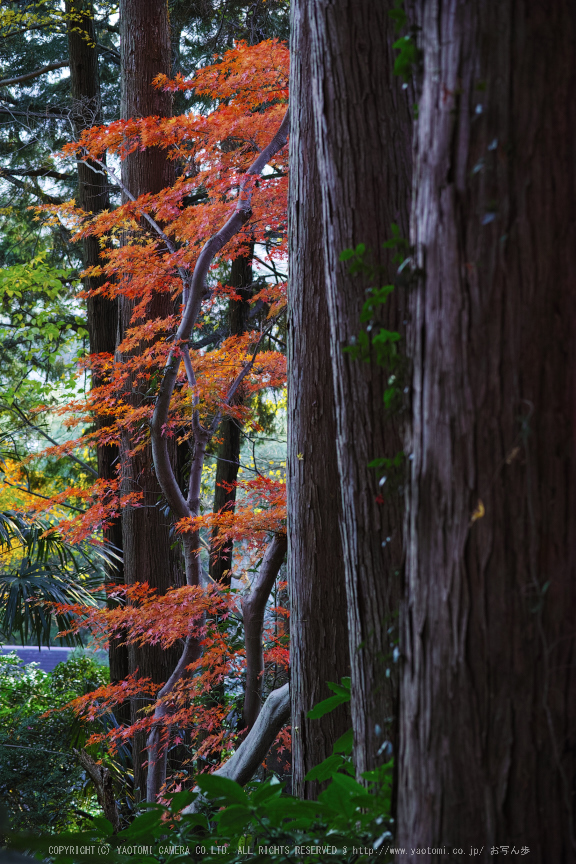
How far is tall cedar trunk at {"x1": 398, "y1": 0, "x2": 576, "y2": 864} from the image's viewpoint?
0.91 m

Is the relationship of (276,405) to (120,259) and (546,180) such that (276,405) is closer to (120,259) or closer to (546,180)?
(120,259)

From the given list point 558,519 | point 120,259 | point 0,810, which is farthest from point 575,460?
point 120,259

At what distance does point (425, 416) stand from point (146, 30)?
587 centimetres

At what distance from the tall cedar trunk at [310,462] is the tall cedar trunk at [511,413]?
4.76ft

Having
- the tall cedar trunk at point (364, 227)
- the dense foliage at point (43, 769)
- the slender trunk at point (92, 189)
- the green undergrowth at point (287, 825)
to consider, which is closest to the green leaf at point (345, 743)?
the tall cedar trunk at point (364, 227)

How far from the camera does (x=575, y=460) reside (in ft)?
3.02

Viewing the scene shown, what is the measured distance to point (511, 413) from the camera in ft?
3.00

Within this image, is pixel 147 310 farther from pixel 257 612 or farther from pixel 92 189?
pixel 257 612

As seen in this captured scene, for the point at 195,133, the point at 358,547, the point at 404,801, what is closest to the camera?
the point at 404,801

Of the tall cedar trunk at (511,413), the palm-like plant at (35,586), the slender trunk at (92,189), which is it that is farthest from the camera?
the slender trunk at (92,189)

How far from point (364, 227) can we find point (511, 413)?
28.0 inches

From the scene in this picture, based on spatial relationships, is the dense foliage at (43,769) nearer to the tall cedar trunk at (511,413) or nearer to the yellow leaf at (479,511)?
the tall cedar trunk at (511,413)

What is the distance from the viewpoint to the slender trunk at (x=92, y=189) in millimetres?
6562

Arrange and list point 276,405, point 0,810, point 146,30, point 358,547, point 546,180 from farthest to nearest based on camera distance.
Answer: point 276,405
point 146,30
point 358,547
point 546,180
point 0,810
